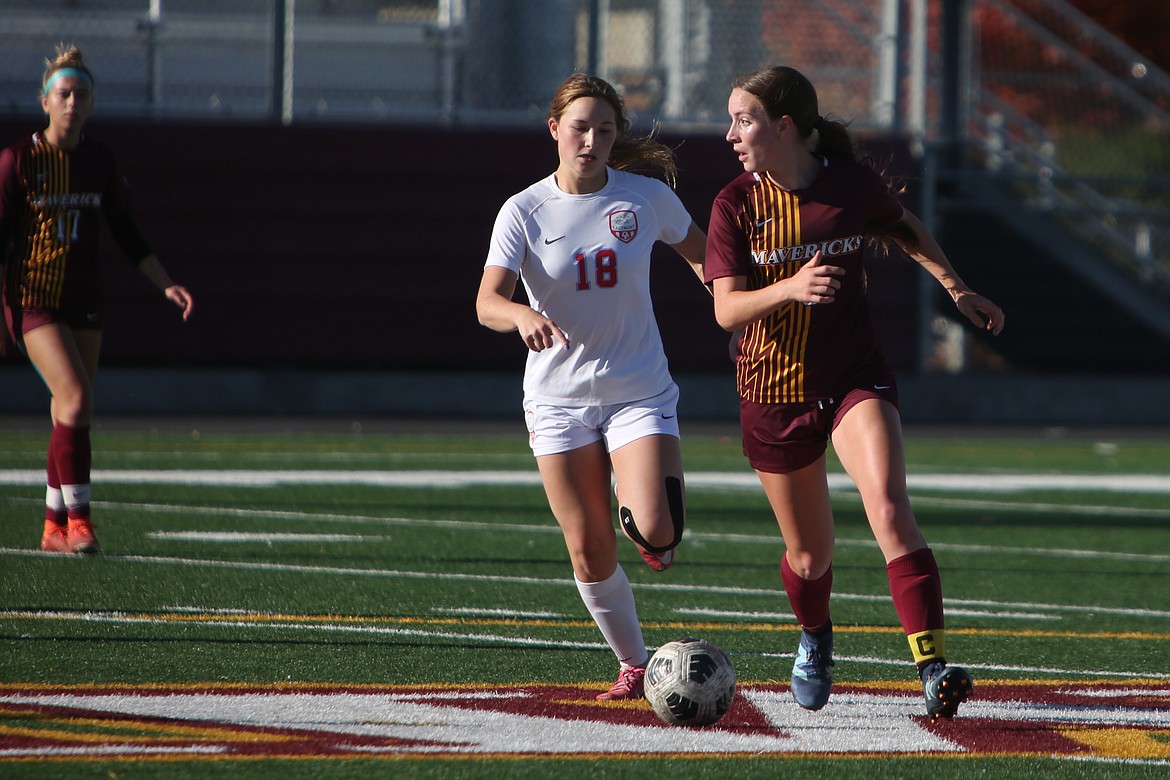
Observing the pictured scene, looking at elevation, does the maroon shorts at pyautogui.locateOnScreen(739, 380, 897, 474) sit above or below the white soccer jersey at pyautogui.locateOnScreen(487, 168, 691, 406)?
below

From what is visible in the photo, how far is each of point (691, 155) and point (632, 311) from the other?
14.9 m

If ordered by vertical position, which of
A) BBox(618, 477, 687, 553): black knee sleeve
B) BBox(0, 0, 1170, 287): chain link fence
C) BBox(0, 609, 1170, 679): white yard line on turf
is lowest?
BBox(0, 609, 1170, 679): white yard line on turf

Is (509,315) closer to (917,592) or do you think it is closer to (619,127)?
(619,127)

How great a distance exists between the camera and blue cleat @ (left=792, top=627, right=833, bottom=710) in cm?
572

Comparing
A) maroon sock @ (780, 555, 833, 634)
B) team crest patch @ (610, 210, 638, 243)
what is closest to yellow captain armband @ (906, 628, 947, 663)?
maroon sock @ (780, 555, 833, 634)

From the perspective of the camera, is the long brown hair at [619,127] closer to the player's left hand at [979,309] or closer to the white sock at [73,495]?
the player's left hand at [979,309]

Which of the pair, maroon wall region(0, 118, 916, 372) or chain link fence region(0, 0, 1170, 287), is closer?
chain link fence region(0, 0, 1170, 287)

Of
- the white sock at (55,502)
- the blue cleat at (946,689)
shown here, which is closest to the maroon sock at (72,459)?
the white sock at (55,502)

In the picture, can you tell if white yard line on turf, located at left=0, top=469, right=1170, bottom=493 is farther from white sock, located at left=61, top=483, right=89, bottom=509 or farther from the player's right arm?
the player's right arm

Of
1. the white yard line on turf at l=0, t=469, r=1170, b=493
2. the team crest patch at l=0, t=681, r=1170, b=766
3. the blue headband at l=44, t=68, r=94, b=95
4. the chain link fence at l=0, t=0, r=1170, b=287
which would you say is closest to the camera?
the team crest patch at l=0, t=681, r=1170, b=766

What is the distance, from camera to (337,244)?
67.1 feet

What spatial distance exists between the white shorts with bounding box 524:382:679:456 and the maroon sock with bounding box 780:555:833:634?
67cm

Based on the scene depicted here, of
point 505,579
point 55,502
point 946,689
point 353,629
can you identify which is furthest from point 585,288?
point 55,502

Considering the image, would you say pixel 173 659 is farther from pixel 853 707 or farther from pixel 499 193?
pixel 499 193
